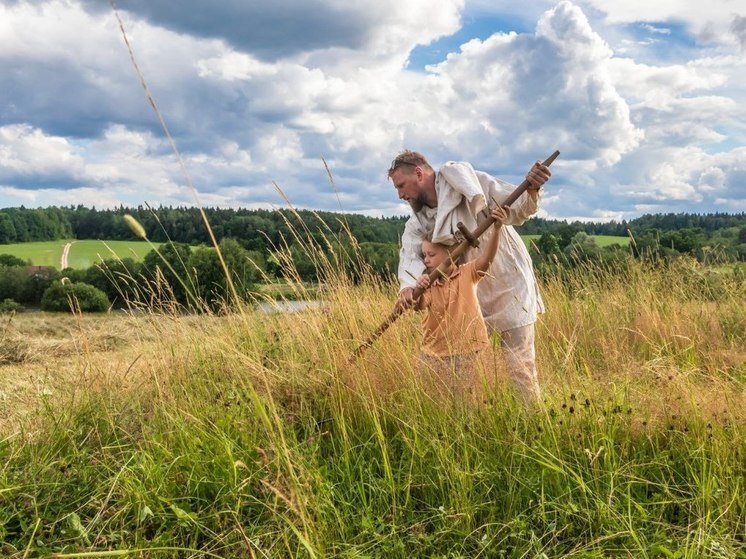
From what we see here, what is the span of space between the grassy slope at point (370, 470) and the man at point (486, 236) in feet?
1.29

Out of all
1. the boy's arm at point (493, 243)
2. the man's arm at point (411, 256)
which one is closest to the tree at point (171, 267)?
the man's arm at point (411, 256)

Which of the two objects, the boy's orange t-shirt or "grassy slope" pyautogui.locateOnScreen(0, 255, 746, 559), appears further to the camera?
the boy's orange t-shirt

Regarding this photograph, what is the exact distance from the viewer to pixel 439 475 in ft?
7.88

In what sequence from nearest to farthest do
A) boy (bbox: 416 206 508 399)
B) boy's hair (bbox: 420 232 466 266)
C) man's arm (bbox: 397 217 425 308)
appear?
boy (bbox: 416 206 508 399) < boy's hair (bbox: 420 232 466 266) < man's arm (bbox: 397 217 425 308)

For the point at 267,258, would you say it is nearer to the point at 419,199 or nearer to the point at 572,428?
the point at 419,199

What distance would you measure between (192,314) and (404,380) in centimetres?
273

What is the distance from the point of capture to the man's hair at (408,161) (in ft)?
12.9

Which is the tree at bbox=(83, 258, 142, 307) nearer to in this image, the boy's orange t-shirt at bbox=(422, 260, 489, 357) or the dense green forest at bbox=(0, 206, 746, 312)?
the dense green forest at bbox=(0, 206, 746, 312)

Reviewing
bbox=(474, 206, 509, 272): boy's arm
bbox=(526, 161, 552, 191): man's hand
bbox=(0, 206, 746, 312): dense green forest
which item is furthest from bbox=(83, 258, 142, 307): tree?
bbox=(526, 161, 552, 191): man's hand

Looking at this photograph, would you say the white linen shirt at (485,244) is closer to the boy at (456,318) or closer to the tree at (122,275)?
the boy at (456,318)

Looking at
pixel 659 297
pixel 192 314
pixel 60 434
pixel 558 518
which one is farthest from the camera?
pixel 659 297

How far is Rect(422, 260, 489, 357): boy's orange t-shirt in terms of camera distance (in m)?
3.32

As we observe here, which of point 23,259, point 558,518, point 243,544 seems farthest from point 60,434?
Answer: point 23,259

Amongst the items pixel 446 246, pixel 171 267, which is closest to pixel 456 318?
pixel 446 246
